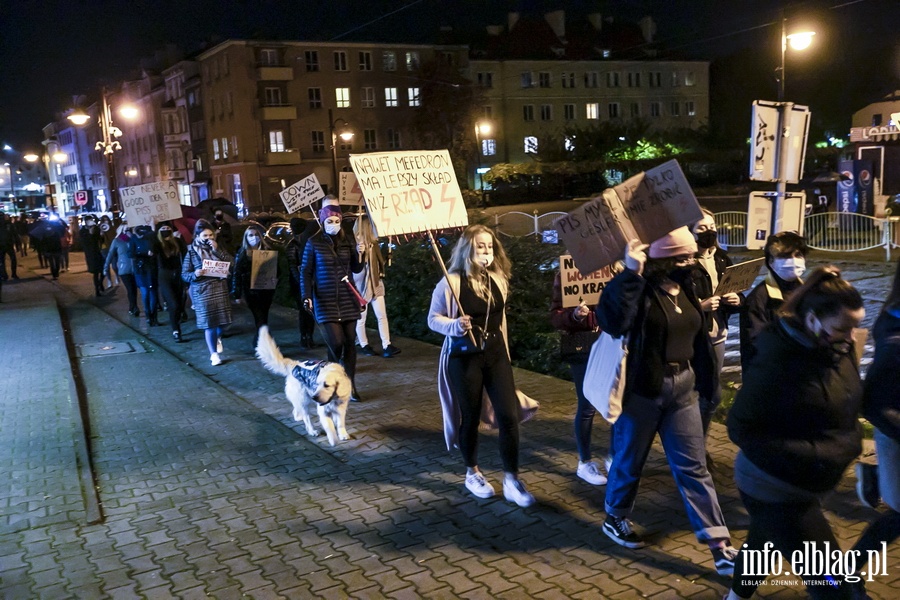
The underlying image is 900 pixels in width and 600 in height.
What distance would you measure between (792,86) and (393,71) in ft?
102

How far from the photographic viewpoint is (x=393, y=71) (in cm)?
5753

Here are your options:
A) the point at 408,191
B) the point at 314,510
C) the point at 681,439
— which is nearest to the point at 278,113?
the point at 408,191

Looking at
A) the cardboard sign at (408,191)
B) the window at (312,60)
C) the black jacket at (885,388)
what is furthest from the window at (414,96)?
the black jacket at (885,388)

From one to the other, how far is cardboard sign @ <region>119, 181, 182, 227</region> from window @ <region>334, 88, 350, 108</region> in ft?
147

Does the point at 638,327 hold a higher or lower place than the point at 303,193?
lower

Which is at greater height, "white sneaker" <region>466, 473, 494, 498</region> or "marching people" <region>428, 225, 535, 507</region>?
"marching people" <region>428, 225, 535, 507</region>

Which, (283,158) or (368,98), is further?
(368,98)

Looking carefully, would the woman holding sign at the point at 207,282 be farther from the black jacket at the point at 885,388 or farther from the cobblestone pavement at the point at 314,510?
the black jacket at the point at 885,388

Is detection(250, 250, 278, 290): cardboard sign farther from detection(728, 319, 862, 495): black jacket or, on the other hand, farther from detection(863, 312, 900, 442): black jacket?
detection(863, 312, 900, 442): black jacket

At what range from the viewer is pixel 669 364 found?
4344 mm

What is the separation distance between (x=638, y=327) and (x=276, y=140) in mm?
54084

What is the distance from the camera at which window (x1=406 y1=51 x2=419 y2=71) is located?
57969 mm

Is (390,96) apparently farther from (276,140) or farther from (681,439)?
(681,439)

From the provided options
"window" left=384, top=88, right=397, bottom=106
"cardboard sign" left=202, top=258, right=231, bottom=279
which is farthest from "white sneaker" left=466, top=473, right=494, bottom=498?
"window" left=384, top=88, right=397, bottom=106
